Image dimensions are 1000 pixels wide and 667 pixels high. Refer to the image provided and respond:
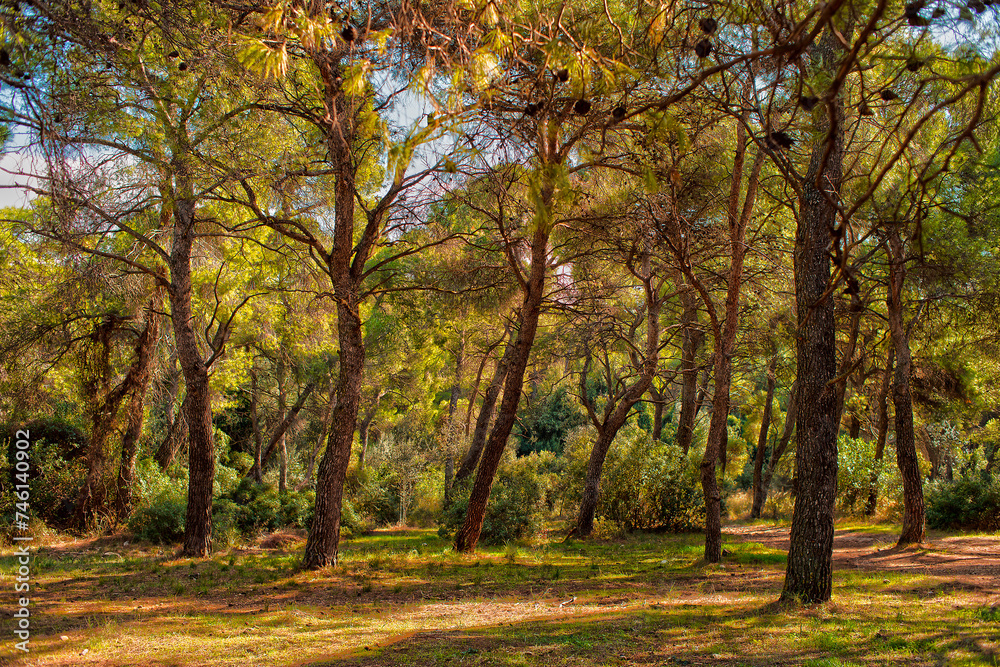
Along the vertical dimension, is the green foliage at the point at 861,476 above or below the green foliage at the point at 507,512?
above

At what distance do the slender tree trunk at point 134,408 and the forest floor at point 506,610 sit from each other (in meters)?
2.32

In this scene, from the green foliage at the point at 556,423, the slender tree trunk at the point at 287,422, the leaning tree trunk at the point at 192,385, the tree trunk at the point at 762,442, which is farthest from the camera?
the green foliage at the point at 556,423

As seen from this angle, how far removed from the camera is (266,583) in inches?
303

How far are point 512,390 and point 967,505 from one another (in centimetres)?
953

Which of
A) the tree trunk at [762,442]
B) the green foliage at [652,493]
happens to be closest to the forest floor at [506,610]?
the green foliage at [652,493]

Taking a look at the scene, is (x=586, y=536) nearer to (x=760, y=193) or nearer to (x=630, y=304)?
(x=630, y=304)

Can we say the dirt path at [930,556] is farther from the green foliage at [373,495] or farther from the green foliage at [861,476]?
the green foliage at [373,495]

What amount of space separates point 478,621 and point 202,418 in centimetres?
557

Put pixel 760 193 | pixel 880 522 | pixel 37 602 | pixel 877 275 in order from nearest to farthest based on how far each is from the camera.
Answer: pixel 37 602 < pixel 760 193 < pixel 877 275 < pixel 880 522

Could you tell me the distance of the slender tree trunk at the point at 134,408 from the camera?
1198cm

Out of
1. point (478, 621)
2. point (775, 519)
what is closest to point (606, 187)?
point (478, 621)

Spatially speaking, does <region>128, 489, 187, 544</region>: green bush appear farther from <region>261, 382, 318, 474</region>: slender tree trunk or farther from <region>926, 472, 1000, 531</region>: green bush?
<region>926, 472, 1000, 531</region>: green bush

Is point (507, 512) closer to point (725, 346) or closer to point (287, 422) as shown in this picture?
point (725, 346)

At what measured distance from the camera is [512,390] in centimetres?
1004
